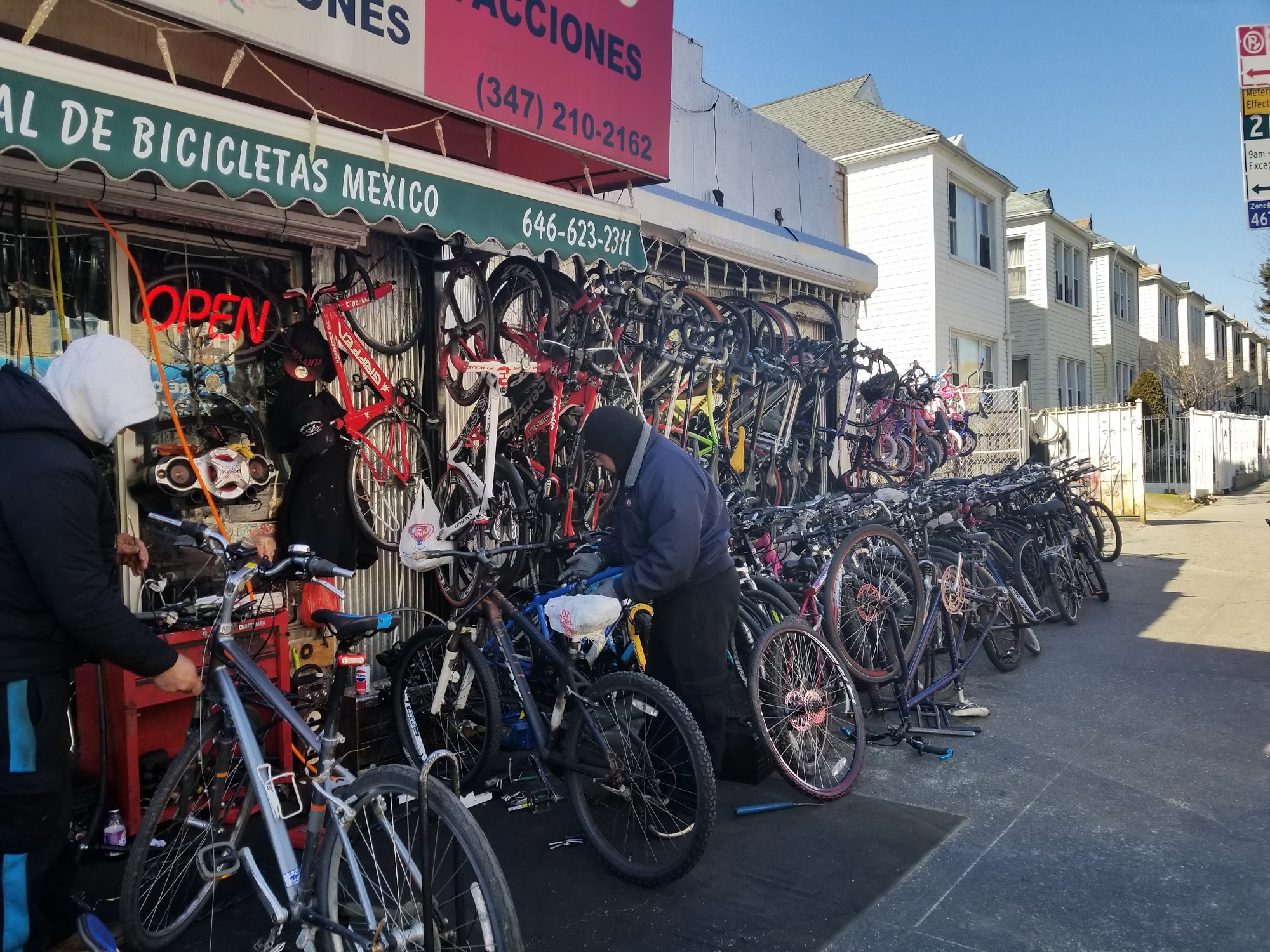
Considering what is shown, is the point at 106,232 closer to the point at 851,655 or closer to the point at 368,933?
the point at 368,933

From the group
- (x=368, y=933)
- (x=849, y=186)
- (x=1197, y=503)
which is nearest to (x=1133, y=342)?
(x=1197, y=503)

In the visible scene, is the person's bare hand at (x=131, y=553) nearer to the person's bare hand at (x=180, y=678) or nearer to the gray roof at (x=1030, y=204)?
the person's bare hand at (x=180, y=678)

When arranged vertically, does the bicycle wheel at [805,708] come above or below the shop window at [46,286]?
below

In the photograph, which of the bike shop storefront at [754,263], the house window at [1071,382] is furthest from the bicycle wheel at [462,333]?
the house window at [1071,382]

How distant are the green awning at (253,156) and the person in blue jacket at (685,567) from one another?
1358mm

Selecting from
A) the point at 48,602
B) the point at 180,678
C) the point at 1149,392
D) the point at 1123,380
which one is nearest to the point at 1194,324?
the point at 1123,380

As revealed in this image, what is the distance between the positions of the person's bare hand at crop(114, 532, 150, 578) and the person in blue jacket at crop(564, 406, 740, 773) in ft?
6.35

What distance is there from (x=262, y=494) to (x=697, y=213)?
175 inches

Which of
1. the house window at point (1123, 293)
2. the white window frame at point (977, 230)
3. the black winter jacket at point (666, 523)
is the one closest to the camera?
the black winter jacket at point (666, 523)

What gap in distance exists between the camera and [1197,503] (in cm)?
2062

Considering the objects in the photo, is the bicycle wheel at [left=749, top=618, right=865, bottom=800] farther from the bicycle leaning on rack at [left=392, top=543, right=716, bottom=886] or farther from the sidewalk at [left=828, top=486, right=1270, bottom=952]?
the bicycle leaning on rack at [left=392, top=543, right=716, bottom=886]

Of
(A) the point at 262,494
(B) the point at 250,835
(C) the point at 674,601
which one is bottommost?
(B) the point at 250,835

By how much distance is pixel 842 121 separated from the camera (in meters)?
20.2

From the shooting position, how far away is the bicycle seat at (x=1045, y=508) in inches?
334
